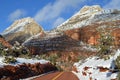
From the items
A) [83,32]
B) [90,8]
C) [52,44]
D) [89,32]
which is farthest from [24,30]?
[52,44]

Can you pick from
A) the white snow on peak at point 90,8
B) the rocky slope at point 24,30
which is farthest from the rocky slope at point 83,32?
the white snow on peak at point 90,8

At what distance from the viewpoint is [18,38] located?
6649 inches

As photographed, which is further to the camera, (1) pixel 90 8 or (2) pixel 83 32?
(1) pixel 90 8

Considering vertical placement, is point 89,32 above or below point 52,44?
above

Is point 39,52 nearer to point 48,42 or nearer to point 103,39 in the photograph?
point 48,42

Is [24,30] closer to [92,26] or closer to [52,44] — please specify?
[92,26]

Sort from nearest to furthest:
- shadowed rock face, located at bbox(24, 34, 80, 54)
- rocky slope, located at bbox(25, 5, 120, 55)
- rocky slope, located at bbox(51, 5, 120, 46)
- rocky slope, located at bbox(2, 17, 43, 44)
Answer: shadowed rock face, located at bbox(24, 34, 80, 54) < rocky slope, located at bbox(25, 5, 120, 55) < rocky slope, located at bbox(51, 5, 120, 46) < rocky slope, located at bbox(2, 17, 43, 44)

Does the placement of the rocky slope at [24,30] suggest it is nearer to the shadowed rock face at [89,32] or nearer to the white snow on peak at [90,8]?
the white snow on peak at [90,8]

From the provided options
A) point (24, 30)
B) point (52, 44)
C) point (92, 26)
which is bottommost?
point (52, 44)

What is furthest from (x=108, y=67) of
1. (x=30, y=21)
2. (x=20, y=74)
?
(x=30, y=21)

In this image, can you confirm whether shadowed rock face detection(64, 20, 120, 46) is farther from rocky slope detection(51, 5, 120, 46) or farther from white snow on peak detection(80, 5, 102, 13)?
white snow on peak detection(80, 5, 102, 13)

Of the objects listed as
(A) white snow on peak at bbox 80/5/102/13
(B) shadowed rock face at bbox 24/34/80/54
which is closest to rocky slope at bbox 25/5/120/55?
(B) shadowed rock face at bbox 24/34/80/54

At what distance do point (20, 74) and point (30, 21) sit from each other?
A: 513ft

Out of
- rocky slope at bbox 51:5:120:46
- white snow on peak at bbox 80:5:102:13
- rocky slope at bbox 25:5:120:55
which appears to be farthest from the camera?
white snow on peak at bbox 80:5:102:13
